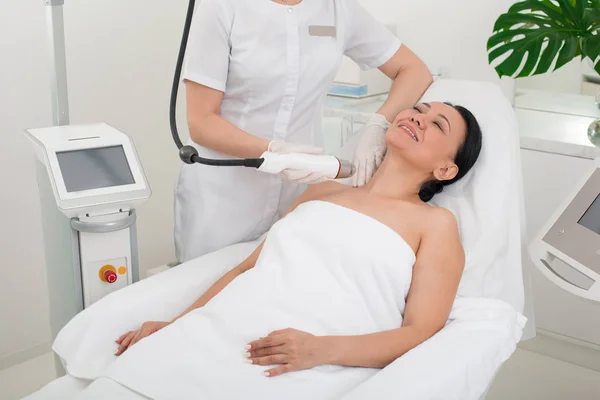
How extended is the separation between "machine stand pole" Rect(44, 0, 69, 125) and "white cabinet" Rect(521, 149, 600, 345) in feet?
5.05

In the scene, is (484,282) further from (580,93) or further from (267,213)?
(580,93)

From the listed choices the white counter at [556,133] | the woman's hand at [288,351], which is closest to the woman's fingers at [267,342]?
the woman's hand at [288,351]

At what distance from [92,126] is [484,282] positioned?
0.94 metres

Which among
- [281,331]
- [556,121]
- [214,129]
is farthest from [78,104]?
[556,121]

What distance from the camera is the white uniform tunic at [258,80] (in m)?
1.68

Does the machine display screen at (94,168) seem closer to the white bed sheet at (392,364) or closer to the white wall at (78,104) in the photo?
the white bed sheet at (392,364)

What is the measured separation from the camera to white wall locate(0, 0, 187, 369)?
247 cm

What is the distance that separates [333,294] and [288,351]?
0.21 meters

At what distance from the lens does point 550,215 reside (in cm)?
254

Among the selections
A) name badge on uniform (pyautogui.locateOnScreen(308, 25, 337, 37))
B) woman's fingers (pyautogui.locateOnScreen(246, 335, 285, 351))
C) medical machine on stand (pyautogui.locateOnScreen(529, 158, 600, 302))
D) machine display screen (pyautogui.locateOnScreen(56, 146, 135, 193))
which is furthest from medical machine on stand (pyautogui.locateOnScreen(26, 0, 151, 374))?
medical machine on stand (pyautogui.locateOnScreen(529, 158, 600, 302))

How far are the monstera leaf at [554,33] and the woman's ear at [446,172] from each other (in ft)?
2.98

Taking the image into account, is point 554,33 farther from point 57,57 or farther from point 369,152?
point 57,57

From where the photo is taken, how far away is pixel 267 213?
75.2 inches

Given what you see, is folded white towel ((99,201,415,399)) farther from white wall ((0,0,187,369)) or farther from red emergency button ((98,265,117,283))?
white wall ((0,0,187,369))
